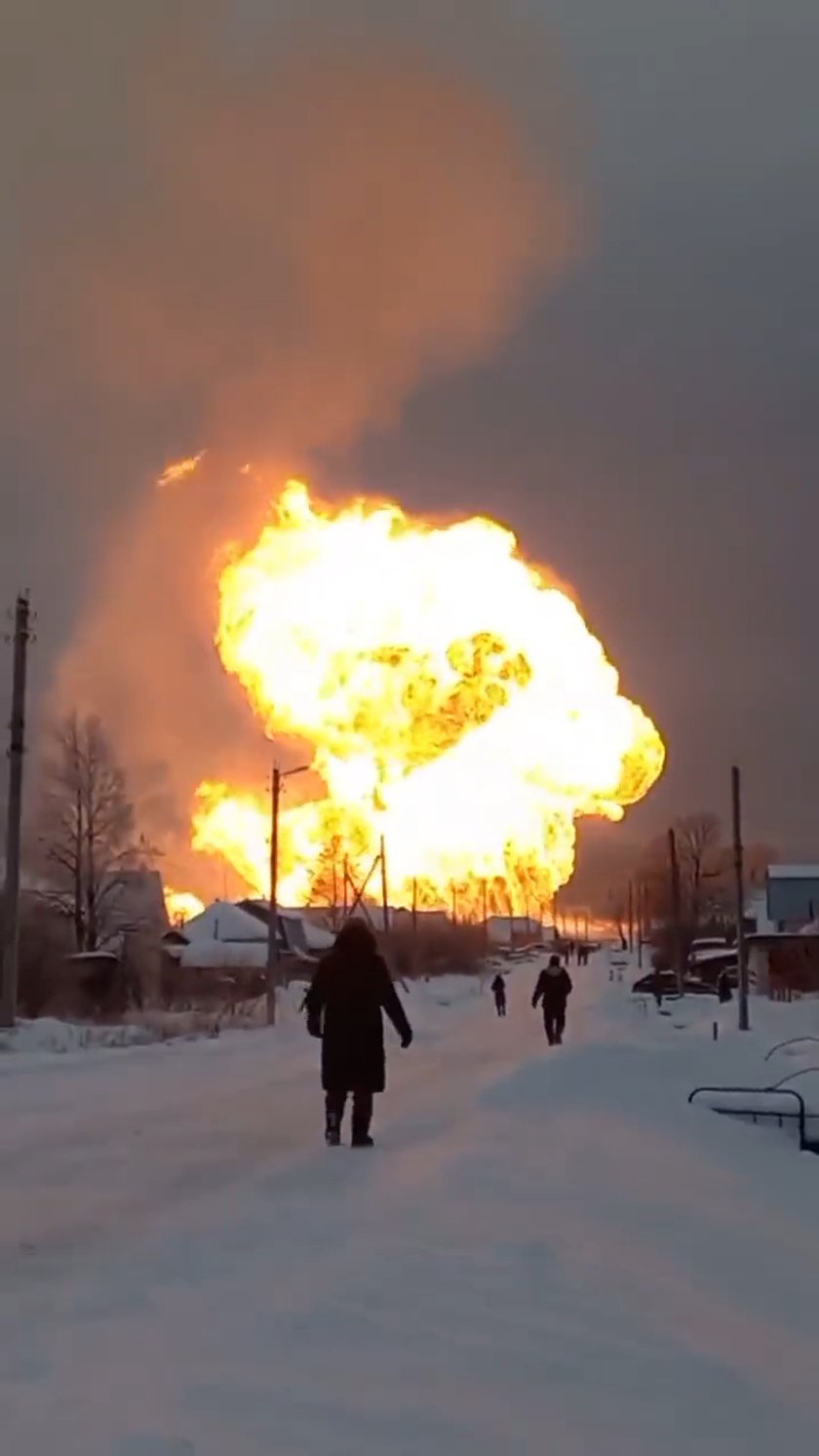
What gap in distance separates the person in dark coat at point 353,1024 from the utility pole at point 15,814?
17.4 m

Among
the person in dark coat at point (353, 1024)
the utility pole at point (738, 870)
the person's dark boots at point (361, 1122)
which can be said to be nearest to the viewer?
the person's dark boots at point (361, 1122)

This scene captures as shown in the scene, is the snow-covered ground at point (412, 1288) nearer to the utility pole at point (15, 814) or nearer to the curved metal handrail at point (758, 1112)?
the curved metal handrail at point (758, 1112)

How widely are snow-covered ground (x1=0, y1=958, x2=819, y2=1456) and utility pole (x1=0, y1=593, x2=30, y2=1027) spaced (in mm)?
14228

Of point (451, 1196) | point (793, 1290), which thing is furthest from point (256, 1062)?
point (793, 1290)

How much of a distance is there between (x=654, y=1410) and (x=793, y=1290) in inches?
110

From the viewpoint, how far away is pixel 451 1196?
384 inches

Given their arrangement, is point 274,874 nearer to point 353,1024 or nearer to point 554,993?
point 554,993

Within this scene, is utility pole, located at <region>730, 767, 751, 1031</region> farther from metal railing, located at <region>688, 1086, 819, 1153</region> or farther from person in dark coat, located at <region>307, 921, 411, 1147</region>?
person in dark coat, located at <region>307, 921, 411, 1147</region>

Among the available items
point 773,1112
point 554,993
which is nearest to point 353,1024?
point 773,1112

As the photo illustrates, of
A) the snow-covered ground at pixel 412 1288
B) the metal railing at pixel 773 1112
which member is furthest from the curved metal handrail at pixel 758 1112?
the snow-covered ground at pixel 412 1288

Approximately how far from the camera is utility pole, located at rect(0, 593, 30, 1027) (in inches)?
1178

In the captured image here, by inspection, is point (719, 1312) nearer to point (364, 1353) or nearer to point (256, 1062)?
point (364, 1353)

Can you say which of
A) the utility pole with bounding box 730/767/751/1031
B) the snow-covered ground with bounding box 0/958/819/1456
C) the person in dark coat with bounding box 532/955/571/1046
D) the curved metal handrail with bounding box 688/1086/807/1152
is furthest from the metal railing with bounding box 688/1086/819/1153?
the utility pole with bounding box 730/767/751/1031

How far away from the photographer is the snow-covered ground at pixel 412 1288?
516cm
